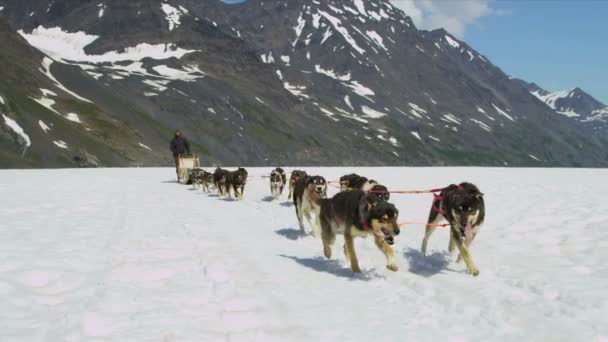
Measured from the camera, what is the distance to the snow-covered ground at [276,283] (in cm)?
579

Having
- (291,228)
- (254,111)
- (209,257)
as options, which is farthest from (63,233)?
(254,111)

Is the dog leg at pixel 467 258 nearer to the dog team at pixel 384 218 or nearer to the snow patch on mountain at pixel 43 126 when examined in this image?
the dog team at pixel 384 218

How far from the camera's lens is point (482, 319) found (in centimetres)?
629

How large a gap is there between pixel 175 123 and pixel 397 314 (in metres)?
144

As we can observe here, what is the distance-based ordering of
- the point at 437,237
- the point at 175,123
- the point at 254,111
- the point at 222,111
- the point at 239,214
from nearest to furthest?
the point at 437,237 < the point at 239,214 < the point at 175,123 < the point at 222,111 < the point at 254,111

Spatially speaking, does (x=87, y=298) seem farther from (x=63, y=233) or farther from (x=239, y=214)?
(x=239, y=214)

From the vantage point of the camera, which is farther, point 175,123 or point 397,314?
point 175,123

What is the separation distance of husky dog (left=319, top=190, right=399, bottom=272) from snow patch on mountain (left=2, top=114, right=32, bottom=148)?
8318 centimetres

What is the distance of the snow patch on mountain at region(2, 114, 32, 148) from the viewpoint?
7912 centimetres

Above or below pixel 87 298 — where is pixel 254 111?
above

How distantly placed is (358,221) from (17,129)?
89100mm

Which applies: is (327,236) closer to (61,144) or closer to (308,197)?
(308,197)

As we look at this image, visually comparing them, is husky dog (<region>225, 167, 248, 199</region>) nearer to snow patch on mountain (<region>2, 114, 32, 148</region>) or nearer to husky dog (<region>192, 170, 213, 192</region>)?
husky dog (<region>192, 170, 213, 192</region>)

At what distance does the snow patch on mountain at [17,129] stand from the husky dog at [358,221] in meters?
83.2
